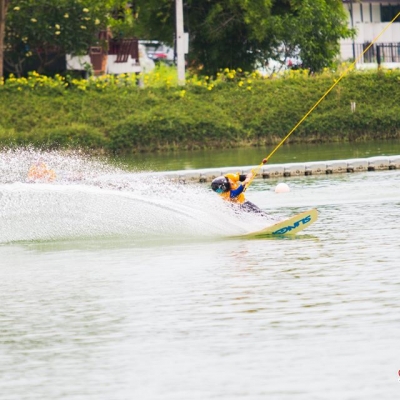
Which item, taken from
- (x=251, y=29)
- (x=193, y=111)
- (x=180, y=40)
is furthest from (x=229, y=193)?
(x=251, y=29)

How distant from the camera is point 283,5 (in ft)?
164

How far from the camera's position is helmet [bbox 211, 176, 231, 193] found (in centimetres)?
1956

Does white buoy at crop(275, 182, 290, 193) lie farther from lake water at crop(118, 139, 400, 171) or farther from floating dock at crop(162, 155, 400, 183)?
lake water at crop(118, 139, 400, 171)

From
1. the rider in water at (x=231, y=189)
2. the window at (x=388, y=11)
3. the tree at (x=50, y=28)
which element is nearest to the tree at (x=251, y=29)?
the tree at (x=50, y=28)

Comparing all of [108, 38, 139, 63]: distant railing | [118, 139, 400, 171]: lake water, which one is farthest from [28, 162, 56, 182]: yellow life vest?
[108, 38, 139, 63]: distant railing

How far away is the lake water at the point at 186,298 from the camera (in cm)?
1076

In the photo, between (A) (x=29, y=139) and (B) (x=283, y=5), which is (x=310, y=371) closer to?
(A) (x=29, y=139)

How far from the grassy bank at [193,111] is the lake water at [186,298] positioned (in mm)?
18080

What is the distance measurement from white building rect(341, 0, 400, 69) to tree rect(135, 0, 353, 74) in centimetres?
1368

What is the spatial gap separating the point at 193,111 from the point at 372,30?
26082 millimetres

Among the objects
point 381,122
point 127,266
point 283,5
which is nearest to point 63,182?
point 127,266

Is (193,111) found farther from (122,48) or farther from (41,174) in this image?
(41,174)

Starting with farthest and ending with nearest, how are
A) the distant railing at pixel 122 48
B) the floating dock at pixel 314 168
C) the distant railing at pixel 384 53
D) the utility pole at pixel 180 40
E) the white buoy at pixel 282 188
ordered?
the distant railing at pixel 384 53 < the distant railing at pixel 122 48 < the utility pole at pixel 180 40 < the floating dock at pixel 314 168 < the white buoy at pixel 282 188

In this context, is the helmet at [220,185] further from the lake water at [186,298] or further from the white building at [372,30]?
the white building at [372,30]
